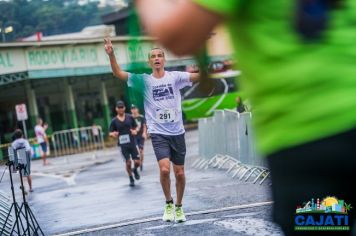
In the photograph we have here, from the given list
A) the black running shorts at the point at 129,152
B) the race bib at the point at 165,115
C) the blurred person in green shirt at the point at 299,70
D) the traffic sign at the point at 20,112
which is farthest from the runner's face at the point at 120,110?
the traffic sign at the point at 20,112

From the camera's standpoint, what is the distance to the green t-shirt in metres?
1.50

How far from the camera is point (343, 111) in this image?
1496 millimetres

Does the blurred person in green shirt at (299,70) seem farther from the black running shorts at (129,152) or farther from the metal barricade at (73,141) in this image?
the metal barricade at (73,141)

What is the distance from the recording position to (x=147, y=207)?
9195 millimetres

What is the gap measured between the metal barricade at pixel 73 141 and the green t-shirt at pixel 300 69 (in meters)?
29.6

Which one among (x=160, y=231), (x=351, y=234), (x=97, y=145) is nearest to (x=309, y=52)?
(x=351, y=234)

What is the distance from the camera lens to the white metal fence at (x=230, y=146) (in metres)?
11.4

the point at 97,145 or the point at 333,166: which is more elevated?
the point at 333,166

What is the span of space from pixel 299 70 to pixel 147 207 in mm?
7839

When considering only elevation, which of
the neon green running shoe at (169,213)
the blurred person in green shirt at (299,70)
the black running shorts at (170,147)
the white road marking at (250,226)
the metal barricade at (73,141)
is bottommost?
the metal barricade at (73,141)

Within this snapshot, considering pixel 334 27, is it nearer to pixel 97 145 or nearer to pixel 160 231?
pixel 160 231

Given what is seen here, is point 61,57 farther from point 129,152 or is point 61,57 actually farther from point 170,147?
point 170,147

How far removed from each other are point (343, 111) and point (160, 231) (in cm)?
553

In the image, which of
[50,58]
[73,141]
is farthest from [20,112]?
[50,58]
